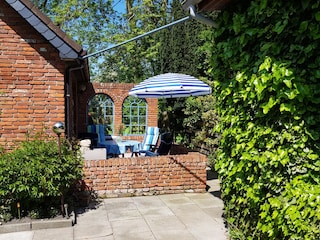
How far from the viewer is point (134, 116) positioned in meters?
16.0

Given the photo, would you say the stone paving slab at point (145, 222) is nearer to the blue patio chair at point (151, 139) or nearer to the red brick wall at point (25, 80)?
the red brick wall at point (25, 80)

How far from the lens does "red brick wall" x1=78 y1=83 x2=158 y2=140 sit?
14016mm

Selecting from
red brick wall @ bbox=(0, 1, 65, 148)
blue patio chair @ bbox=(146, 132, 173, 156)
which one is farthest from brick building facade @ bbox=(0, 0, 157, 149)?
blue patio chair @ bbox=(146, 132, 173, 156)

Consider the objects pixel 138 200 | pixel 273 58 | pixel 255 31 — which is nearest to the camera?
pixel 273 58

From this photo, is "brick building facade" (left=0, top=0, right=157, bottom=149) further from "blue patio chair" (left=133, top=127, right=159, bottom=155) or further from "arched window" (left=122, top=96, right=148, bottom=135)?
"arched window" (left=122, top=96, right=148, bottom=135)

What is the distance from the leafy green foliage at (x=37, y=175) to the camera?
5.11 metres

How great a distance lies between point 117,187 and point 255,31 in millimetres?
5093

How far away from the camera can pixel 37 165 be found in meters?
5.22

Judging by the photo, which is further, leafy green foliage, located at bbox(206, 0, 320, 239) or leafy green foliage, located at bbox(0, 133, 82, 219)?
leafy green foliage, located at bbox(0, 133, 82, 219)

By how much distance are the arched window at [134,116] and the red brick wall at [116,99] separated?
0.84 m

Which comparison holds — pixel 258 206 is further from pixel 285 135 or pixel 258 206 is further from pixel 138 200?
pixel 138 200

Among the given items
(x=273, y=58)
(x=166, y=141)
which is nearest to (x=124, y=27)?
(x=166, y=141)

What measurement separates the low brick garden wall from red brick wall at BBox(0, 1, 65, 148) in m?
1.56

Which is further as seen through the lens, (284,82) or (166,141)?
(166,141)
